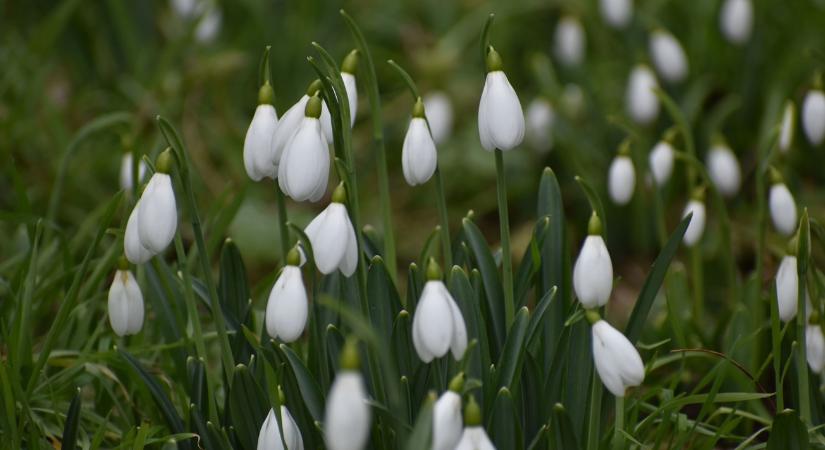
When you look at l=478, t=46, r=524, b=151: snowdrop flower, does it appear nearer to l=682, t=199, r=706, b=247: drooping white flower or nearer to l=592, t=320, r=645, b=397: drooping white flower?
l=592, t=320, r=645, b=397: drooping white flower

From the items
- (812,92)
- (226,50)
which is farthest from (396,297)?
(226,50)

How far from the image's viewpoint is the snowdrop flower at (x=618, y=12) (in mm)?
3852

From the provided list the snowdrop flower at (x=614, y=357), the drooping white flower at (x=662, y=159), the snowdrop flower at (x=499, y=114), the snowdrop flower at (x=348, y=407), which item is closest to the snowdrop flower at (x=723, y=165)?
the drooping white flower at (x=662, y=159)

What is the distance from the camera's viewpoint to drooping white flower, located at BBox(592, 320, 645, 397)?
1.56 metres

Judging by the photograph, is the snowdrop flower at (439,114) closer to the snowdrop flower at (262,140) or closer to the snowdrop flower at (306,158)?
the snowdrop flower at (262,140)

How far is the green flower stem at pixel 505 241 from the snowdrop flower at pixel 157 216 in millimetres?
558

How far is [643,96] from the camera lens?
3.58 meters

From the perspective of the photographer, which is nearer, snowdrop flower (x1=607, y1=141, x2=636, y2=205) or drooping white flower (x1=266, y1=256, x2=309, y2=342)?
drooping white flower (x1=266, y1=256, x2=309, y2=342)

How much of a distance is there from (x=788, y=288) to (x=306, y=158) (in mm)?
1013

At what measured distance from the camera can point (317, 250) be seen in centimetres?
163

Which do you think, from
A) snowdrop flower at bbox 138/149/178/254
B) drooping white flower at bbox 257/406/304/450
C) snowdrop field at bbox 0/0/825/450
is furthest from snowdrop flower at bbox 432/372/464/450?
snowdrop flower at bbox 138/149/178/254

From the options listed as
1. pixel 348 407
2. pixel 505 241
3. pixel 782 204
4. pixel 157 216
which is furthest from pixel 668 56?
pixel 348 407

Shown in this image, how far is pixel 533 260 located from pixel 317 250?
1.93 ft

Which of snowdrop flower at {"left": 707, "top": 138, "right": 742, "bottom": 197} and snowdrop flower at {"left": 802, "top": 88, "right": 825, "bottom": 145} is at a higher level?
snowdrop flower at {"left": 802, "top": 88, "right": 825, "bottom": 145}
